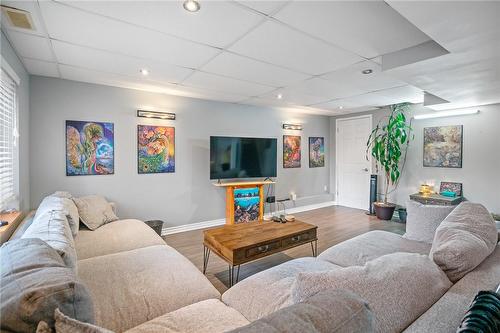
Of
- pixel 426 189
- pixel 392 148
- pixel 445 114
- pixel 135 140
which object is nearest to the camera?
pixel 135 140

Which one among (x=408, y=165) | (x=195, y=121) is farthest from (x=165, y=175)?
(x=408, y=165)

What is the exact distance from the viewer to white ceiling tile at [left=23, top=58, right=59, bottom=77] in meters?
2.79

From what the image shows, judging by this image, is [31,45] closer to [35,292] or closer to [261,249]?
[35,292]

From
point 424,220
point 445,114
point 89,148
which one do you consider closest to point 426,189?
point 445,114

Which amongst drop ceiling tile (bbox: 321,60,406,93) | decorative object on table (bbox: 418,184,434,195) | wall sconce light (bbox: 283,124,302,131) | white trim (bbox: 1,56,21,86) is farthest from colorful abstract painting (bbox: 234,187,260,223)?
white trim (bbox: 1,56,21,86)

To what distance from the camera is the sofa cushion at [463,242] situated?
1355mm

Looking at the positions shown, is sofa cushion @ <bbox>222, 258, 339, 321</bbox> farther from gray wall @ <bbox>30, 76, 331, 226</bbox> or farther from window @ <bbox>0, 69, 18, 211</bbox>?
gray wall @ <bbox>30, 76, 331, 226</bbox>

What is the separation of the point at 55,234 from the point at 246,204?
11.1ft

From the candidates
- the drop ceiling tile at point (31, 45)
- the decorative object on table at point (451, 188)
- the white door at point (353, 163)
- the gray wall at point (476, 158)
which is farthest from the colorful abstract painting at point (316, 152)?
the drop ceiling tile at point (31, 45)

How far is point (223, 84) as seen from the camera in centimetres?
357

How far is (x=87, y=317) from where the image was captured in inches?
34.7

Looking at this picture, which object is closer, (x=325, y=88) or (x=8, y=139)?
(x=8, y=139)

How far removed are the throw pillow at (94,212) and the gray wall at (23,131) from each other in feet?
1.73

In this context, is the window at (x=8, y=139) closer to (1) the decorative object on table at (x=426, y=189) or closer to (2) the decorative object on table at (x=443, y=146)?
(1) the decorative object on table at (x=426, y=189)
